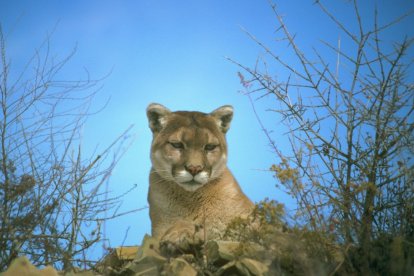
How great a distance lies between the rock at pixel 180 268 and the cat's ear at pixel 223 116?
9.75 ft

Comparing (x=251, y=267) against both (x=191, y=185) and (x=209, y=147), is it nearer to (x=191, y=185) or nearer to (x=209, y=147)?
(x=191, y=185)

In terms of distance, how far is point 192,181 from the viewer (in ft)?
23.0

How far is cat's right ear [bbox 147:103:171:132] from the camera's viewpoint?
7770 millimetres

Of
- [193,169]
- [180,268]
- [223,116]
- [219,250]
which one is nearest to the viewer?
[180,268]

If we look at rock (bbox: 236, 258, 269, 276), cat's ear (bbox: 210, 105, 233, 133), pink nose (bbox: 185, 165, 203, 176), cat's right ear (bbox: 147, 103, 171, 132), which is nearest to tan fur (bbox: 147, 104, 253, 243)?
pink nose (bbox: 185, 165, 203, 176)

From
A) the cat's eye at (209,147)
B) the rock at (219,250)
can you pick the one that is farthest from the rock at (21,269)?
the cat's eye at (209,147)

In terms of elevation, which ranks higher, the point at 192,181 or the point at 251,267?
the point at 192,181

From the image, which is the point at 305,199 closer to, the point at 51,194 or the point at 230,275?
the point at 230,275

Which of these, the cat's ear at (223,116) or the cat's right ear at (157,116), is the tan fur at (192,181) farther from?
the cat's ear at (223,116)

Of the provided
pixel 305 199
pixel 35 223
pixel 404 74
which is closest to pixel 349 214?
pixel 305 199

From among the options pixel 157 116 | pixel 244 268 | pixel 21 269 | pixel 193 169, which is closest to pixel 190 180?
pixel 193 169

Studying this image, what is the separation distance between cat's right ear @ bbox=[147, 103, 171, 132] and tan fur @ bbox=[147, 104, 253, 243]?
16 centimetres

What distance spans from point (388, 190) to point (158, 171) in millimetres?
3164

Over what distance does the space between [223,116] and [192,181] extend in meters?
1.43
